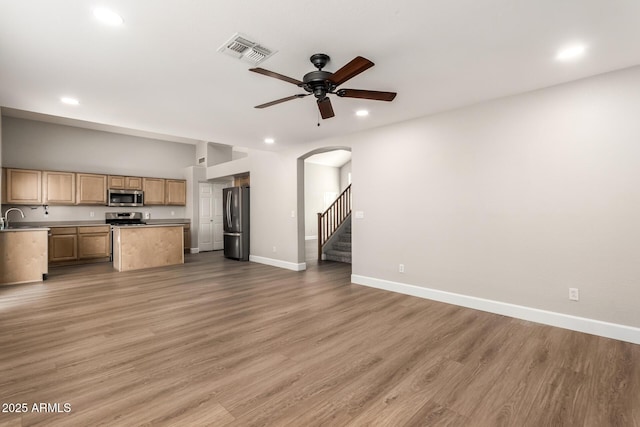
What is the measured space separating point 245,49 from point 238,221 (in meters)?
5.39

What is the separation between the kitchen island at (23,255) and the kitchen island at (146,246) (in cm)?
118

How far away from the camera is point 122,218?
8.15 metres

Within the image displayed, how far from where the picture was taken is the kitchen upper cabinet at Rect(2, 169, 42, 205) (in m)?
6.48

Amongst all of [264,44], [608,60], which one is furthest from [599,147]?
[264,44]

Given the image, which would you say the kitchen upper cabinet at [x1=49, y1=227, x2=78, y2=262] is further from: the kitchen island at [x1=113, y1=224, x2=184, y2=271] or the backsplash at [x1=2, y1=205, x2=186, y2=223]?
the kitchen island at [x1=113, y1=224, x2=184, y2=271]

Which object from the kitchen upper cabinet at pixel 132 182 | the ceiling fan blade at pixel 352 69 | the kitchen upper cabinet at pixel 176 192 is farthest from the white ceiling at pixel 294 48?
the kitchen upper cabinet at pixel 176 192

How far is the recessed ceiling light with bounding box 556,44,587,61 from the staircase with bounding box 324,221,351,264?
521 cm

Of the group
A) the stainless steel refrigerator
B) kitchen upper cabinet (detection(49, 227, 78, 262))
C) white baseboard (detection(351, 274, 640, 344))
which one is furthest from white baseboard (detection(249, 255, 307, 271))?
kitchen upper cabinet (detection(49, 227, 78, 262))

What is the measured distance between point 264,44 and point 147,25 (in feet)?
2.77

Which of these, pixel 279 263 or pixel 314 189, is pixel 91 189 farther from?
pixel 314 189

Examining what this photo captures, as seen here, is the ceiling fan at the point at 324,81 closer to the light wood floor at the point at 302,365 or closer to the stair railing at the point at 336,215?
the light wood floor at the point at 302,365

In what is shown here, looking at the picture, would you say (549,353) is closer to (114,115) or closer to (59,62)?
(59,62)

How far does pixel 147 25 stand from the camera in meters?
2.18

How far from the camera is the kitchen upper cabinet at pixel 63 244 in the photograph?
22.2 ft
